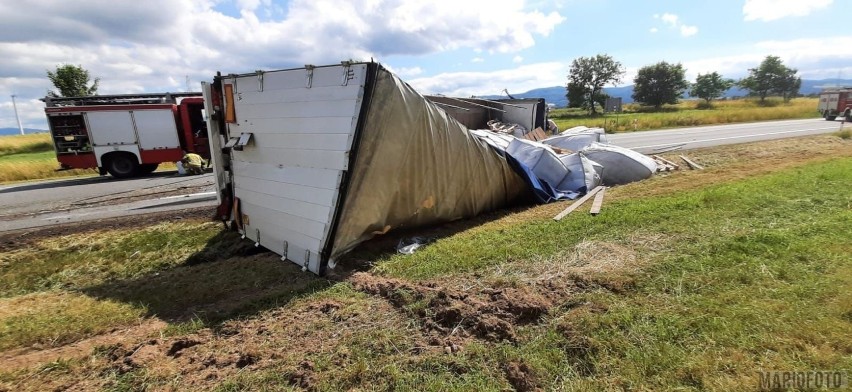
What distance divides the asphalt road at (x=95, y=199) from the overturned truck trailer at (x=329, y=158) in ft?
11.6

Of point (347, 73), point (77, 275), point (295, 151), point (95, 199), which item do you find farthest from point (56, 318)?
point (95, 199)

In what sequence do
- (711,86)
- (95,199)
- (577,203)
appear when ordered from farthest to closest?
(711,86) → (95,199) → (577,203)

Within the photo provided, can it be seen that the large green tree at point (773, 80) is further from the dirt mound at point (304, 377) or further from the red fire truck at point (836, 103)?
the dirt mound at point (304, 377)

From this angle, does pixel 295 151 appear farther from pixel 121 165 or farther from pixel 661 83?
pixel 661 83

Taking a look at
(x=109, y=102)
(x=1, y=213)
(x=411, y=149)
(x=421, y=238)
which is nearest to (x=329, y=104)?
(x=411, y=149)

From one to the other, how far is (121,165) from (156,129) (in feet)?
5.69

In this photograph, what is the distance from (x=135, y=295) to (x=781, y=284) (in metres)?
6.13

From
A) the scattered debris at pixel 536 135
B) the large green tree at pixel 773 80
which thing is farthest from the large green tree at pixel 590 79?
the scattered debris at pixel 536 135

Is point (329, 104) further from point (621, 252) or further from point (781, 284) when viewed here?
point (781, 284)

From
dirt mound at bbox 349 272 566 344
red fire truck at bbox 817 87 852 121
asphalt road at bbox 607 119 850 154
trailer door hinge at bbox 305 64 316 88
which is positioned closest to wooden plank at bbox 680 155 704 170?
asphalt road at bbox 607 119 850 154

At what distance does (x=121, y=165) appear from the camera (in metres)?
13.8

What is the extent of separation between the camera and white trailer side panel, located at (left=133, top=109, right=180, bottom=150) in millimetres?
13547

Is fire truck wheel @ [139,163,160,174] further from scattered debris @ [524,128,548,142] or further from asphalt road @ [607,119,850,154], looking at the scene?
asphalt road @ [607,119,850,154]

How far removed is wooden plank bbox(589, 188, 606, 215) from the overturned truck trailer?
1998 millimetres
